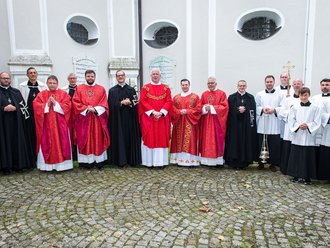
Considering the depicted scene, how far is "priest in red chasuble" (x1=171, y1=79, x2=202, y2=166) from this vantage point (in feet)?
21.8

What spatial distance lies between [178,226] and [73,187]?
90.1 inches

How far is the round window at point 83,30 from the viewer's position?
11547 mm

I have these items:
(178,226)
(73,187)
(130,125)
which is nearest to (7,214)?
(73,187)

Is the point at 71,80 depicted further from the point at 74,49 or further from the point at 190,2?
the point at 190,2

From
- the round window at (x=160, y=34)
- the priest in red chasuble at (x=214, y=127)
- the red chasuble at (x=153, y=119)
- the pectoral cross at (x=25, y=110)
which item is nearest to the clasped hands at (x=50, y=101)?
the pectoral cross at (x=25, y=110)

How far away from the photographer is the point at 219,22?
1103 centimetres

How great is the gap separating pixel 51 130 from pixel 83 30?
6.96m

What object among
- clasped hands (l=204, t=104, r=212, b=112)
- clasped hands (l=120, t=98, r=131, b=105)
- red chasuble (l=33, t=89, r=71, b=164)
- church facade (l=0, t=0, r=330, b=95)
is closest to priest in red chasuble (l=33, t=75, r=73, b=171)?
red chasuble (l=33, t=89, r=71, b=164)

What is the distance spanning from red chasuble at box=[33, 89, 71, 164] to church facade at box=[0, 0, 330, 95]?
4447mm

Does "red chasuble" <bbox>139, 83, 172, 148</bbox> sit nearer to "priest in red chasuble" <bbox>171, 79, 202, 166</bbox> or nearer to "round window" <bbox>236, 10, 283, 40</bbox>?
"priest in red chasuble" <bbox>171, 79, 202, 166</bbox>

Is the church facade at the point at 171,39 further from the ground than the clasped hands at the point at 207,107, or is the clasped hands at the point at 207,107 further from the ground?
the church facade at the point at 171,39

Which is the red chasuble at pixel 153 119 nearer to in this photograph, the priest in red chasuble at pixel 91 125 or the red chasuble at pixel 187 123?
the red chasuble at pixel 187 123

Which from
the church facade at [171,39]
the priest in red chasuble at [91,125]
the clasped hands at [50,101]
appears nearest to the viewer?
the clasped hands at [50,101]

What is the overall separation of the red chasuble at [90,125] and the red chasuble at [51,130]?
26 centimetres
